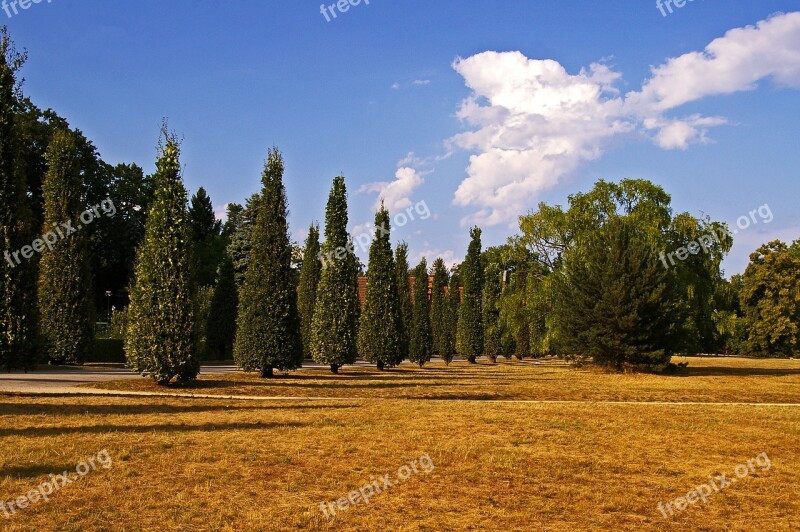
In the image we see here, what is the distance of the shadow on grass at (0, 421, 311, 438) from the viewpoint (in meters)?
10.6

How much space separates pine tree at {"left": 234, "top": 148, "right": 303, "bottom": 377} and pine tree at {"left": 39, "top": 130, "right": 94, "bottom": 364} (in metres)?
9.76

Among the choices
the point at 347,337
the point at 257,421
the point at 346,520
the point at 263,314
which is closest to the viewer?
the point at 346,520

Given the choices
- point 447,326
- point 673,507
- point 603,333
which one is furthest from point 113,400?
point 447,326

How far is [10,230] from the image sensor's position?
17.0 metres

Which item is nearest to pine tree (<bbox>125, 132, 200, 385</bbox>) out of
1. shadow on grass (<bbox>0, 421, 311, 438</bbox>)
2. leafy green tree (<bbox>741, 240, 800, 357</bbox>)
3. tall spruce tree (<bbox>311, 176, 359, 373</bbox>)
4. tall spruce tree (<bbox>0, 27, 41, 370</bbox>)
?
tall spruce tree (<bbox>0, 27, 41, 370</bbox>)

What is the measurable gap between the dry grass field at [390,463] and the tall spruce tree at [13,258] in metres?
1.83

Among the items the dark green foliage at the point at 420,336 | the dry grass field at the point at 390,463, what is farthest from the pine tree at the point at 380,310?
the dry grass field at the point at 390,463

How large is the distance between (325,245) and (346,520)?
2388cm

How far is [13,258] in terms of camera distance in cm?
1691

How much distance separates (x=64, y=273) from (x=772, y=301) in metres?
68.6

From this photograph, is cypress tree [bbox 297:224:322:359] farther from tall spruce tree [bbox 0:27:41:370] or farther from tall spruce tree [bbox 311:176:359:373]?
tall spruce tree [bbox 0:27:41:370]

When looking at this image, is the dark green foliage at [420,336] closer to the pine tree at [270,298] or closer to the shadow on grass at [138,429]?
the pine tree at [270,298]

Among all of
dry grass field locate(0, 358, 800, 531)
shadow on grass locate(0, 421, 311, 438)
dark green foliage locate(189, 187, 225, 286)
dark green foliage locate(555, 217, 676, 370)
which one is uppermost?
dark green foliage locate(189, 187, 225, 286)

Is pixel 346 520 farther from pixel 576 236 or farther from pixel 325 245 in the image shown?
pixel 576 236
